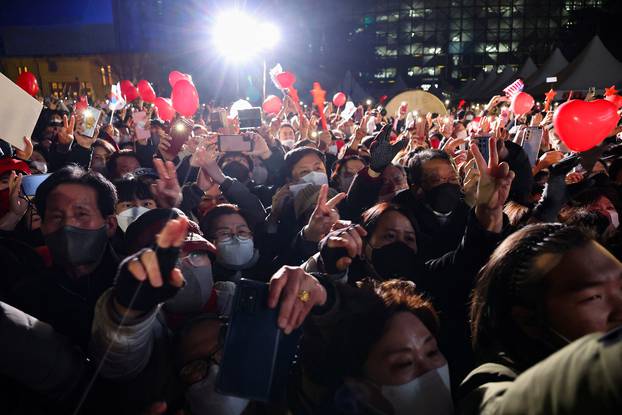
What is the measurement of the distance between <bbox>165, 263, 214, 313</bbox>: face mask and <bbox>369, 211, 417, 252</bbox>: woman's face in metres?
0.93

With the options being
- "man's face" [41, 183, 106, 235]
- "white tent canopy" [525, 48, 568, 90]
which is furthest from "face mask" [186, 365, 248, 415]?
"white tent canopy" [525, 48, 568, 90]

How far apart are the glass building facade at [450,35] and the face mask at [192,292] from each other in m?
42.0

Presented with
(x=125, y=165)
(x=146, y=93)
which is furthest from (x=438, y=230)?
(x=146, y=93)

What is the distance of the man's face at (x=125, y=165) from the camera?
4168 mm

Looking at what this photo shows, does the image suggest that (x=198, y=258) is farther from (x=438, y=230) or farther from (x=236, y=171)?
(x=236, y=171)

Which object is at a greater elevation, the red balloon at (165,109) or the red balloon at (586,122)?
the red balloon at (165,109)

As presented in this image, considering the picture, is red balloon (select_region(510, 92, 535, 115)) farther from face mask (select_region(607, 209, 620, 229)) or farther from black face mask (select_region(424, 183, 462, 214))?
black face mask (select_region(424, 183, 462, 214))

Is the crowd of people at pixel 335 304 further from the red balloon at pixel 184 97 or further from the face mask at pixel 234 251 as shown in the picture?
the red balloon at pixel 184 97

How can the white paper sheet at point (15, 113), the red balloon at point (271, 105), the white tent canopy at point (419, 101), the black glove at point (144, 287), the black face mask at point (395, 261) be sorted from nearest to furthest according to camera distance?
the black glove at point (144, 287), the white paper sheet at point (15, 113), the black face mask at point (395, 261), the red balloon at point (271, 105), the white tent canopy at point (419, 101)

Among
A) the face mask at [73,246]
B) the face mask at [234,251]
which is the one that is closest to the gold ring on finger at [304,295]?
the face mask at [73,246]

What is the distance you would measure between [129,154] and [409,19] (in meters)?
44.9

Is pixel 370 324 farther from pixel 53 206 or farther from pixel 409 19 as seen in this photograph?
pixel 409 19

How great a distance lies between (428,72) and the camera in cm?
4453

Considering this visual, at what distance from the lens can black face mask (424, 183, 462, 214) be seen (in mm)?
2920
